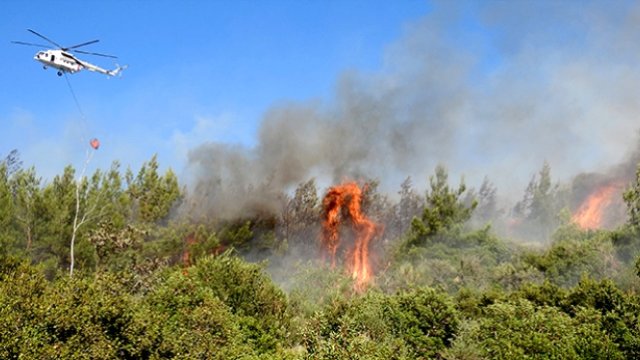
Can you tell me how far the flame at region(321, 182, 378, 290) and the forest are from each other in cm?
19

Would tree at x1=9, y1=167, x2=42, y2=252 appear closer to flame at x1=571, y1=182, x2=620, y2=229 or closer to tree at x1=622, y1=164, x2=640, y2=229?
tree at x1=622, y1=164, x2=640, y2=229

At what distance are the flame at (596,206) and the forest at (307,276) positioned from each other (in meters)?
0.85

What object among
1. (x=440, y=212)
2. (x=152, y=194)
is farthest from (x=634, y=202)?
(x=152, y=194)

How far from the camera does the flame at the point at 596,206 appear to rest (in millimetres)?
119488

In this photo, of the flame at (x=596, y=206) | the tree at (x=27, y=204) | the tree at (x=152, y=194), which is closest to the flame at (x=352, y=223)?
the tree at (x=152, y=194)

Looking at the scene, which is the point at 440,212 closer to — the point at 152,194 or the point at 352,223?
the point at 352,223

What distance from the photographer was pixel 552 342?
94.0ft

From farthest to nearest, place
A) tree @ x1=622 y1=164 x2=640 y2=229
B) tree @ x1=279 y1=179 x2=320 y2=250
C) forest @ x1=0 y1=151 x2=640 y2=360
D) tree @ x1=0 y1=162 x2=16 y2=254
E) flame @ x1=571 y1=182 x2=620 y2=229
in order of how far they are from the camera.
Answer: flame @ x1=571 y1=182 x2=620 y2=229 → tree @ x1=279 y1=179 x2=320 y2=250 → tree @ x1=622 y1=164 x2=640 y2=229 → tree @ x1=0 y1=162 x2=16 y2=254 → forest @ x1=0 y1=151 x2=640 y2=360

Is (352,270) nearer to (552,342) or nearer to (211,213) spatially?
(211,213)

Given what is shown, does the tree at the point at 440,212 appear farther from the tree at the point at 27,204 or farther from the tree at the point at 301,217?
the tree at the point at 27,204

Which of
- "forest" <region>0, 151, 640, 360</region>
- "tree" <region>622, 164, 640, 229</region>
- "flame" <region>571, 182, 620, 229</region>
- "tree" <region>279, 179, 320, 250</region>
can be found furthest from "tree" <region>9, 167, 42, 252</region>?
"flame" <region>571, 182, 620, 229</region>

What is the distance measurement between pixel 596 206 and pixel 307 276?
81980 millimetres

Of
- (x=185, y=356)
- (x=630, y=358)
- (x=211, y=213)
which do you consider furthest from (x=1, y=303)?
(x=211, y=213)

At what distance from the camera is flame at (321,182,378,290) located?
84.1 metres
